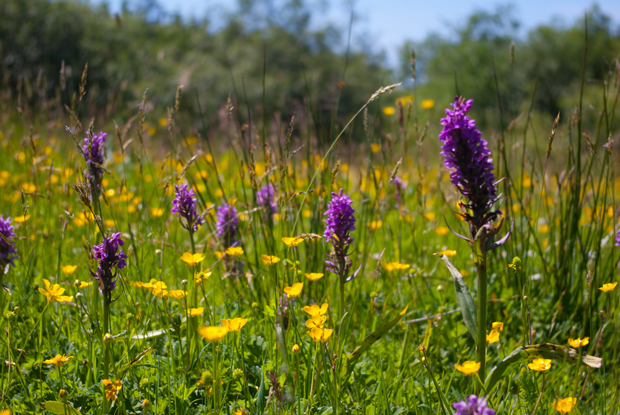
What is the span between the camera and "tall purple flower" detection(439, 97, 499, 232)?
1.20 metres

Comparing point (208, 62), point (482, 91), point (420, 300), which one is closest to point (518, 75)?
point (482, 91)

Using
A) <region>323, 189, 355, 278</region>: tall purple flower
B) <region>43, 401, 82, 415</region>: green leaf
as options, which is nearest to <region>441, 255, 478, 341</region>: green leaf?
<region>323, 189, 355, 278</region>: tall purple flower

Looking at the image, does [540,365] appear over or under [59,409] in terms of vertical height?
over

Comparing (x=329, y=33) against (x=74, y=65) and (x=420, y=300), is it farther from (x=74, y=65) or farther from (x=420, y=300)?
(x=420, y=300)

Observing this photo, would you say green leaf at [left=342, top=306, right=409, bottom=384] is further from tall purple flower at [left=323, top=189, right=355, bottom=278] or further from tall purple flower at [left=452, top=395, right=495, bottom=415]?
tall purple flower at [left=452, top=395, right=495, bottom=415]

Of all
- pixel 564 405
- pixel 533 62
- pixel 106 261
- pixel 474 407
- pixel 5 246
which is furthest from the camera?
pixel 533 62

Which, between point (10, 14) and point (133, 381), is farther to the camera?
point (10, 14)

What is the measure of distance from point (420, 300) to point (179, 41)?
26768 mm

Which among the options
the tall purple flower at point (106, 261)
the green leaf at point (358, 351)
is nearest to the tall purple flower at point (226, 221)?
the tall purple flower at point (106, 261)

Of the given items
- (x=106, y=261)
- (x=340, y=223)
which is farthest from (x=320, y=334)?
(x=106, y=261)

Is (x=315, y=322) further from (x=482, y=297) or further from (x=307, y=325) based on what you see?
(x=482, y=297)

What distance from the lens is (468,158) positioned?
122 centimetres

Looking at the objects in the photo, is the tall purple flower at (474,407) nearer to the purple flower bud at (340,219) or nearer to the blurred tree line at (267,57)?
the purple flower bud at (340,219)

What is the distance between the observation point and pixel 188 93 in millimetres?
15398
